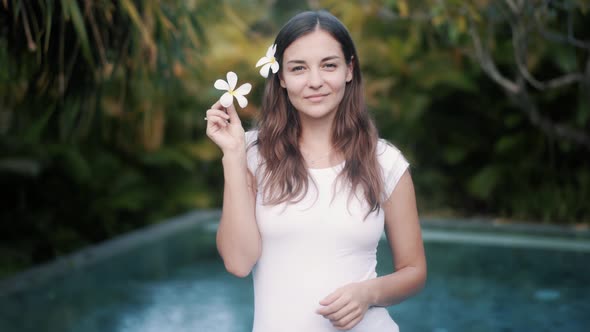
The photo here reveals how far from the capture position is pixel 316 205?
4.60ft

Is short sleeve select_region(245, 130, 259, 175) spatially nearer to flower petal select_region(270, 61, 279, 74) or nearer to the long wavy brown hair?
the long wavy brown hair

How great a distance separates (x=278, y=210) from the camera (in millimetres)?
1405

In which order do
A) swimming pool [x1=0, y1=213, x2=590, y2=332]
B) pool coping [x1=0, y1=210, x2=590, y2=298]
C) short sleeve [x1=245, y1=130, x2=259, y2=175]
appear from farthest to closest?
1. pool coping [x1=0, y1=210, x2=590, y2=298]
2. swimming pool [x1=0, y1=213, x2=590, y2=332]
3. short sleeve [x1=245, y1=130, x2=259, y2=175]

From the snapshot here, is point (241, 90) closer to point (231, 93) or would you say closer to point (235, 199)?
point (231, 93)

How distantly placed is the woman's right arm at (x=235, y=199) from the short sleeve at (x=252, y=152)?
0.34 ft

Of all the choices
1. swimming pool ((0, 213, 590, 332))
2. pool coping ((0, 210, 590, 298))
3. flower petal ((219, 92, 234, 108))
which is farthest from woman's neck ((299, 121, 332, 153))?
pool coping ((0, 210, 590, 298))

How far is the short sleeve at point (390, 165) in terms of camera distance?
147cm

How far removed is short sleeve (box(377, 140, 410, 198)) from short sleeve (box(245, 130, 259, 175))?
0.94 feet

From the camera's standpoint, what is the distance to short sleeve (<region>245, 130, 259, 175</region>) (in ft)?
5.03

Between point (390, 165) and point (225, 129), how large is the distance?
383 mm

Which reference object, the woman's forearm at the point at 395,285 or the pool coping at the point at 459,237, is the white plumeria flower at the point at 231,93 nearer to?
the woman's forearm at the point at 395,285

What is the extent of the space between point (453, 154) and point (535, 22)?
3463mm

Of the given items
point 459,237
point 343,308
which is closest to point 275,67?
point 343,308

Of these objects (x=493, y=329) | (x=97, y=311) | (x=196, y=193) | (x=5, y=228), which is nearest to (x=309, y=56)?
(x=493, y=329)
